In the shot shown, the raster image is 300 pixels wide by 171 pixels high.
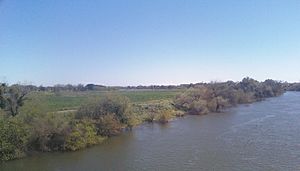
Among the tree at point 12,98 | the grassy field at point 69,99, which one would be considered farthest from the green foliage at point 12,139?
the tree at point 12,98

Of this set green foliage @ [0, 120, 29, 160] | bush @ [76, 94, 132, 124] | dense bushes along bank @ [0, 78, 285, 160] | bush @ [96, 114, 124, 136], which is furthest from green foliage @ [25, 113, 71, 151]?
bush @ [76, 94, 132, 124]

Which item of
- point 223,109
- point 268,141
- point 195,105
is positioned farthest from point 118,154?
point 223,109

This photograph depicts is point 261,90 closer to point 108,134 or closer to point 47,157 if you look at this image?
point 108,134

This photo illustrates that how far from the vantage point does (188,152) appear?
2820cm

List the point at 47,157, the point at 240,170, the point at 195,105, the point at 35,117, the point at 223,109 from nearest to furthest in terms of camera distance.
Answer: the point at 240,170 < the point at 47,157 < the point at 35,117 < the point at 195,105 < the point at 223,109

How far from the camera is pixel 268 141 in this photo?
3216 centimetres

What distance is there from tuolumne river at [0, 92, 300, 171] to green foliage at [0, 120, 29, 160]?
2.55 feet

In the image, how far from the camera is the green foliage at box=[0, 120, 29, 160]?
87.8 ft

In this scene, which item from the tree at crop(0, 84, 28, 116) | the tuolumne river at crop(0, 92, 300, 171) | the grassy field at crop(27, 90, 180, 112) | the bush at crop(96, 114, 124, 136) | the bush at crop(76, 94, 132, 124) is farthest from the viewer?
the grassy field at crop(27, 90, 180, 112)

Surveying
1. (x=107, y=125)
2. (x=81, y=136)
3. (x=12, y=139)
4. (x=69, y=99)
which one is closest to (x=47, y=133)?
(x=81, y=136)

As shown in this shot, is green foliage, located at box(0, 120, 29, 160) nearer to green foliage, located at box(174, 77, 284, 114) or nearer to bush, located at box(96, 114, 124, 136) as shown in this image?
bush, located at box(96, 114, 124, 136)

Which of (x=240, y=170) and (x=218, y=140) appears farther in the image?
(x=218, y=140)

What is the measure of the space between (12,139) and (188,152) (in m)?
13.9

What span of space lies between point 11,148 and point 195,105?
36.5 meters
